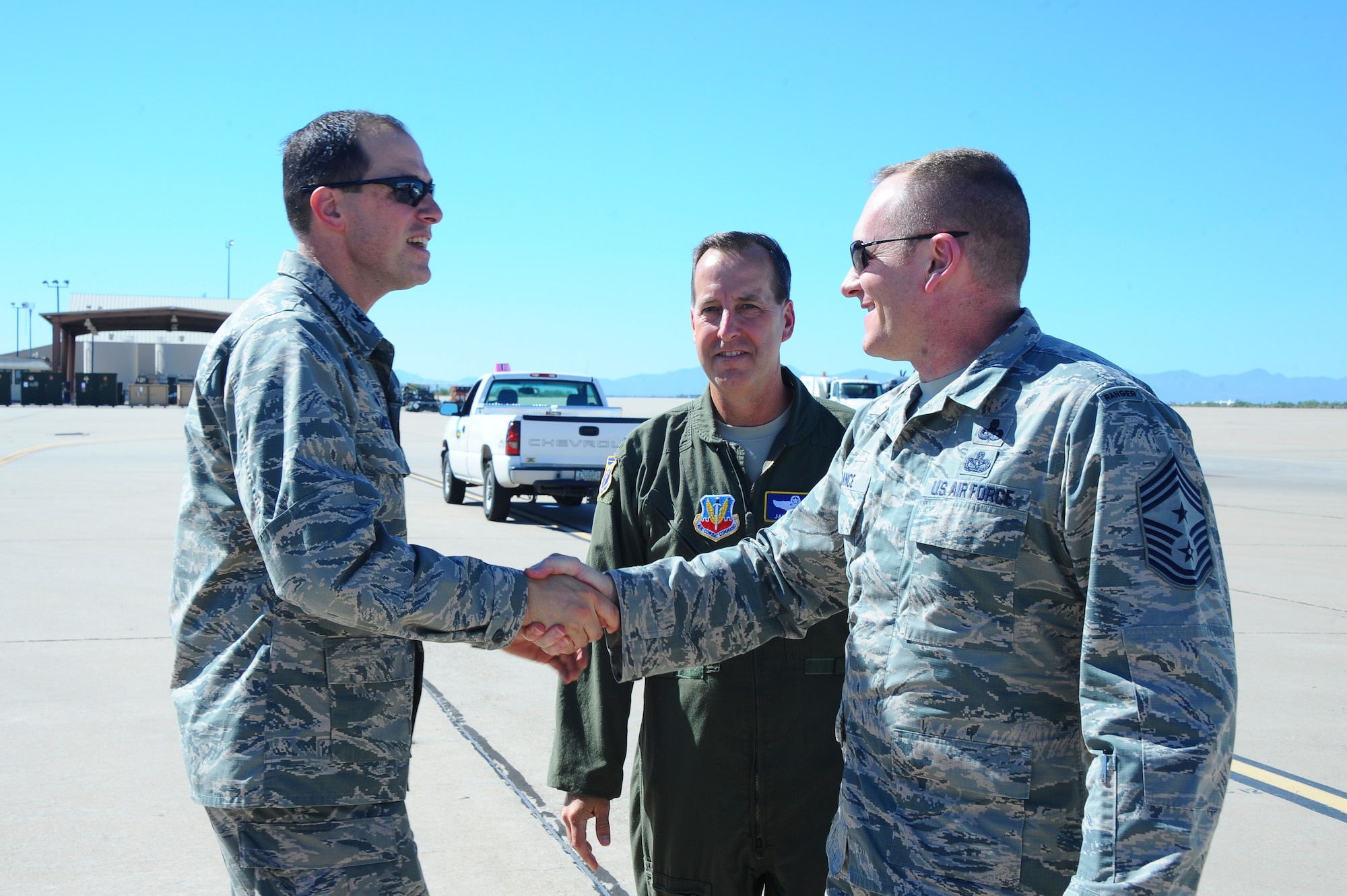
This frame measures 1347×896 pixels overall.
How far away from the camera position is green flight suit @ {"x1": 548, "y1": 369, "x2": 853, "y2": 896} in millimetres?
2752

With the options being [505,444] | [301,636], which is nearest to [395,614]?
[301,636]

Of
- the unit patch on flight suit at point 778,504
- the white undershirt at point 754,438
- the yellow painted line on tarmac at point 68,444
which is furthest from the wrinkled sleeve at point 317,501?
the yellow painted line on tarmac at point 68,444

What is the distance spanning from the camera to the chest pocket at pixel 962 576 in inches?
73.0

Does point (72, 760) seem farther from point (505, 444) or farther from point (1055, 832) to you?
point (505, 444)

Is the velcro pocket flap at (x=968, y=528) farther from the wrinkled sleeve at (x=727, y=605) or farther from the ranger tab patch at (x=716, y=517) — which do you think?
the ranger tab patch at (x=716, y=517)

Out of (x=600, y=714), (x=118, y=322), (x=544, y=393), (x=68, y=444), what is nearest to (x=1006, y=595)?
(x=600, y=714)

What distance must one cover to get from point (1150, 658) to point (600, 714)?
66.0 inches

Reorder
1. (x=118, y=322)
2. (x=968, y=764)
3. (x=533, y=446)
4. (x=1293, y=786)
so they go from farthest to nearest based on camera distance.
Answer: (x=118, y=322) → (x=533, y=446) → (x=1293, y=786) → (x=968, y=764)

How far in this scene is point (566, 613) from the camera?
2574 mm

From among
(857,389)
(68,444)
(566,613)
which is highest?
(857,389)

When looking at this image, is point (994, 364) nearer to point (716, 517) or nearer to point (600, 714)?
point (716, 517)

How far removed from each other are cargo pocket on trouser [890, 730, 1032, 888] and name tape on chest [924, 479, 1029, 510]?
1.44 ft

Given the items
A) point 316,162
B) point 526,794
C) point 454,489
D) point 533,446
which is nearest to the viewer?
point 316,162

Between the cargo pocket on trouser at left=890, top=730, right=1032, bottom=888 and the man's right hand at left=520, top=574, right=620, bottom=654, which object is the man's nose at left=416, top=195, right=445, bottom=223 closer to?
the man's right hand at left=520, top=574, right=620, bottom=654
